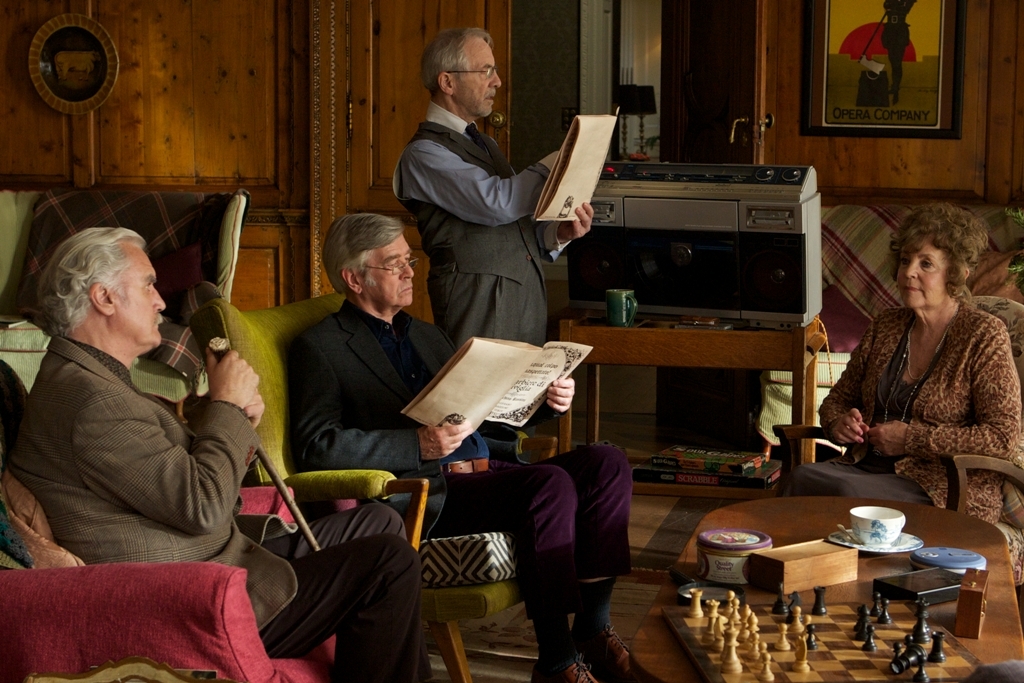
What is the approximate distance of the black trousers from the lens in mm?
1982

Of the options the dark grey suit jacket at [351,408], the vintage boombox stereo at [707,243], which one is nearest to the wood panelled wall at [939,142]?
the vintage boombox stereo at [707,243]

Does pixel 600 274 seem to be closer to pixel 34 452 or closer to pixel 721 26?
pixel 721 26

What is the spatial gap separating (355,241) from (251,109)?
3571mm

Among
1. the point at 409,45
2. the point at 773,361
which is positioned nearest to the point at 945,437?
the point at 773,361

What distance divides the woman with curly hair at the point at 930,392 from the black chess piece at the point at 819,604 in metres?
0.96

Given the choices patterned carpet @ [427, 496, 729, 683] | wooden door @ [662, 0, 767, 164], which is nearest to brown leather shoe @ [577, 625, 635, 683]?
patterned carpet @ [427, 496, 729, 683]

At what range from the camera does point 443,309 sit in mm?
3410

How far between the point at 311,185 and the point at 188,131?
0.74 metres

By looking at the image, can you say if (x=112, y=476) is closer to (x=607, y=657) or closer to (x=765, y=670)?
(x=765, y=670)

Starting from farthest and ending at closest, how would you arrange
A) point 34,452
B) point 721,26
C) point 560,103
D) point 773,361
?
point 560,103, point 721,26, point 773,361, point 34,452

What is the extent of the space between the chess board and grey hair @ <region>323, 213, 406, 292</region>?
1.14 m

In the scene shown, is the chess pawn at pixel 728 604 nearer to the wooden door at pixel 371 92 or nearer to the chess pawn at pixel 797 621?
the chess pawn at pixel 797 621

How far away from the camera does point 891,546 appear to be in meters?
2.23

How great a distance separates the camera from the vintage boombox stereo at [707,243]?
145 inches
